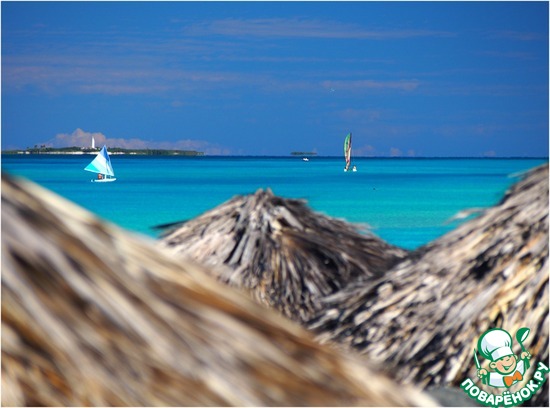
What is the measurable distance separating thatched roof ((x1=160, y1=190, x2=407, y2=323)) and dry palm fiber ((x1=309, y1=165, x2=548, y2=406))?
635 mm

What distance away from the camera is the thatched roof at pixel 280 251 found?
14.0ft

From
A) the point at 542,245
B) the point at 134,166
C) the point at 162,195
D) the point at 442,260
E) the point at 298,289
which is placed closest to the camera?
the point at 542,245

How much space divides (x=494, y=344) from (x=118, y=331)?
2.17 m

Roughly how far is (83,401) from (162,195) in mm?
47145

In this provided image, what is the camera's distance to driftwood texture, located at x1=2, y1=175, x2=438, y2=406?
42.3 inches

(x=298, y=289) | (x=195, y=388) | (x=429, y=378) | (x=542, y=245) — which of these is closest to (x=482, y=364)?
(x=429, y=378)

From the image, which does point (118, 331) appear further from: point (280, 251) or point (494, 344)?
point (280, 251)

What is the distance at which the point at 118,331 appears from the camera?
1.09 m

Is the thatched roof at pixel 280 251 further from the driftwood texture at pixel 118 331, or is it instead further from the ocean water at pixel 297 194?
the ocean water at pixel 297 194

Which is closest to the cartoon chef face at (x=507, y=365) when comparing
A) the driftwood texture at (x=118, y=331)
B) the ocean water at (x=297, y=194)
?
the driftwood texture at (x=118, y=331)

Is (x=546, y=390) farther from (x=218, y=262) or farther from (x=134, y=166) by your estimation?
(x=134, y=166)

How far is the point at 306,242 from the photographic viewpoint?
441cm

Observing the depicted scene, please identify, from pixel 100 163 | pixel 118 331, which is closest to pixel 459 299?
pixel 118 331

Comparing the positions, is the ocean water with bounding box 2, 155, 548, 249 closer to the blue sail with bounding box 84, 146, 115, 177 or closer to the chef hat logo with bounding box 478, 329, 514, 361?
the blue sail with bounding box 84, 146, 115, 177
